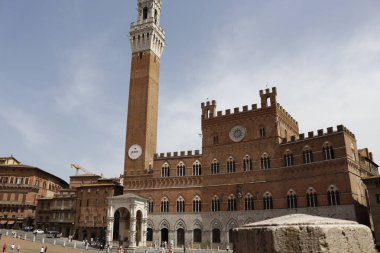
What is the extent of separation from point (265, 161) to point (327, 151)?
6.86 meters

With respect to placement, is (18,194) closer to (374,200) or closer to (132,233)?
(132,233)

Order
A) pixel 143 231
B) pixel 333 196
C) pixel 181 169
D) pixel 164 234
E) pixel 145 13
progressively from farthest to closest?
pixel 145 13 < pixel 181 169 < pixel 164 234 < pixel 143 231 < pixel 333 196

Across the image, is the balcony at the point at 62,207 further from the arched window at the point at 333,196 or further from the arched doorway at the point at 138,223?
the arched window at the point at 333,196

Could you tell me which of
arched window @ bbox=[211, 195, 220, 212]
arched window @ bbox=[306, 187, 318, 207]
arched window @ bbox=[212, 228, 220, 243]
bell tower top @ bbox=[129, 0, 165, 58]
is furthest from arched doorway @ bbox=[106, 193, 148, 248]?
bell tower top @ bbox=[129, 0, 165, 58]

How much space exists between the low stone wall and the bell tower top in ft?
156

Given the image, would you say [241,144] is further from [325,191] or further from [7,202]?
[7,202]

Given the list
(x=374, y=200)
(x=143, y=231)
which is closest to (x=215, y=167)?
(x=143, y=231)

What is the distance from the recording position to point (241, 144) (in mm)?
38969

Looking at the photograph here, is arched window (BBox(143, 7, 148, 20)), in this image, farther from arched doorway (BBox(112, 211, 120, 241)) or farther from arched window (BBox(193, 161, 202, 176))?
arched doorway (BBox(112, 211, 120, 241))

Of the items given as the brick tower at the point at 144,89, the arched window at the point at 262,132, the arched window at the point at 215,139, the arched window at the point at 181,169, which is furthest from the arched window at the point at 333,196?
the brick tower at the point at 144,89

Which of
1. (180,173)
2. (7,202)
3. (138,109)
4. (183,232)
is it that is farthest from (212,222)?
(7,202)

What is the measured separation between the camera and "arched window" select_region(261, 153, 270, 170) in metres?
36.6

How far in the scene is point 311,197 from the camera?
3262cm

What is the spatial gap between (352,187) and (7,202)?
52.0 meters
